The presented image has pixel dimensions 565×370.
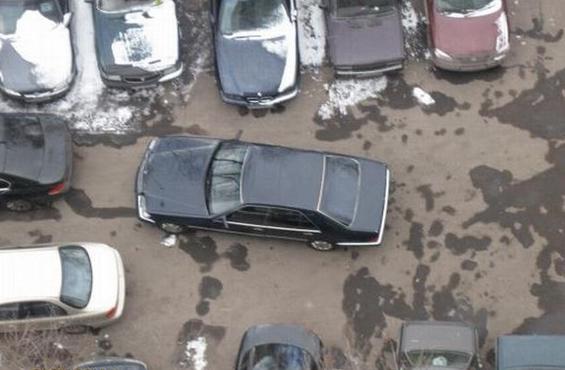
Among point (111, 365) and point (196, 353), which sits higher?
point (111, 365)

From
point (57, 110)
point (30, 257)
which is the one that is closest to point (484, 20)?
point (57, 110)

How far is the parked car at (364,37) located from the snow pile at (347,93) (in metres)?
0.27

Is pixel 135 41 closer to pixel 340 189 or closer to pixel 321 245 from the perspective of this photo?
pixel 340 189

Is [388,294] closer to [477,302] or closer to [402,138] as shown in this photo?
[477,302]

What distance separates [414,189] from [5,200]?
7.12 m

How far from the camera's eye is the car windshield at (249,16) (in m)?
15.2

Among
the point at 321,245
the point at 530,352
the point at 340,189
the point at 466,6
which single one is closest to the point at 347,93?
the point at 340,189

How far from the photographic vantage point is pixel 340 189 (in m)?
14.0

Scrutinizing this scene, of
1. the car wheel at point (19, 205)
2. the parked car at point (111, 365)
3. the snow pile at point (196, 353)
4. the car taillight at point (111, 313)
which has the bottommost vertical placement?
the snow pile at point (196, 353)

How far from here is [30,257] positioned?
13.6 meters

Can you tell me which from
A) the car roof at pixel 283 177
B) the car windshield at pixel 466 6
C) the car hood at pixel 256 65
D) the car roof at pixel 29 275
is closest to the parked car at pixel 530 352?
the car roof at pixel 283 177

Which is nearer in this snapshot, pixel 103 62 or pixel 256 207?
pixel 256 207

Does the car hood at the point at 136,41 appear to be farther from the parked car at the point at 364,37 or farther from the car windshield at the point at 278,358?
the car windshield at the point at 278,358

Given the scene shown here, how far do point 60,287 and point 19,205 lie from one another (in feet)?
6.95
